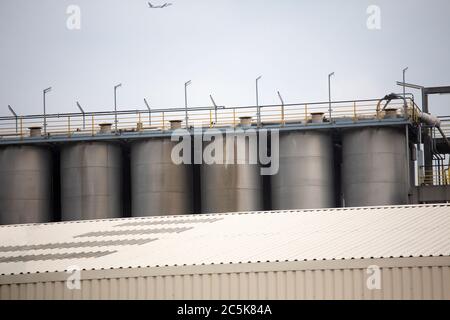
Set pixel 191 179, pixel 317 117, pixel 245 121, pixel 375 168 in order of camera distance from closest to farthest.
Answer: pixel 375 168 → pixel 317 117 → pixel 191 179 → pixel 245 121

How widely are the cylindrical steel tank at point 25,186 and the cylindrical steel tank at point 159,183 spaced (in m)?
4.88

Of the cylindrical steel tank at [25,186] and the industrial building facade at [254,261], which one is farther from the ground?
the cylindrical steel tank at [25,186]

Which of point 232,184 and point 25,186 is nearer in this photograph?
point 232,184

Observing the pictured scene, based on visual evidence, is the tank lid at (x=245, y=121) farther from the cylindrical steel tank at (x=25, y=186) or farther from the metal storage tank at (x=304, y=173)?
the cylindrical steel tank at (x=25, y=186)

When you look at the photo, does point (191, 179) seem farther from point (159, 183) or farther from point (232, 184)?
point (232, 184)

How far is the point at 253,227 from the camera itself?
117 feet

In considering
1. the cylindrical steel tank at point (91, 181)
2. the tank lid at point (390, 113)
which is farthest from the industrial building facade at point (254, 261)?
the cylindrical steel tank at point (91, 181)

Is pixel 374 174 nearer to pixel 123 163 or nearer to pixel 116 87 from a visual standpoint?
pixel 123 163

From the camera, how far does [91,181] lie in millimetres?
52094

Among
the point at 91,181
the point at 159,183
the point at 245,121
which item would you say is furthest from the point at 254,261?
the point at 91,181

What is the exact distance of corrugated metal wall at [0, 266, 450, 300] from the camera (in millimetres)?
26516

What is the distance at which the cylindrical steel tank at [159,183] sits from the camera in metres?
51.2

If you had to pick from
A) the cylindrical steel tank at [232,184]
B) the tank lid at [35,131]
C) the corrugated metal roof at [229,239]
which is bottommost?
the corrugated metal roof at [229,239]

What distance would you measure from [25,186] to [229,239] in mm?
22440
